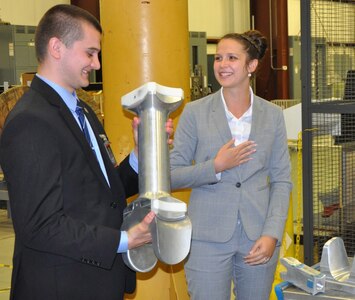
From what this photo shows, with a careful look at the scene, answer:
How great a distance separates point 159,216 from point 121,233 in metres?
0.17

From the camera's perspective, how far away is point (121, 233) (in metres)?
1.88

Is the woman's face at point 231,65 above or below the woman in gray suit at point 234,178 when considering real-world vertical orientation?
above

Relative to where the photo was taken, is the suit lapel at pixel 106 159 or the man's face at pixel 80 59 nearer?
the man's face at pixel 80 59

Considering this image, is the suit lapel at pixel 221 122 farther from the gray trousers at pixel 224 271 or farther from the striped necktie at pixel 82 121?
the striped necktie at pixel 82 121

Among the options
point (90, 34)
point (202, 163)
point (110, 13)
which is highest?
point (110, 13)

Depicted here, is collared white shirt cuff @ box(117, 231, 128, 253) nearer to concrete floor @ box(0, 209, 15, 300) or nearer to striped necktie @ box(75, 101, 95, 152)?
striped necktie @ box(75, 101, 95, 152)

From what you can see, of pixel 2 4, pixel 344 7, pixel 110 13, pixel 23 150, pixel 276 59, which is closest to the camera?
pixel 23 150

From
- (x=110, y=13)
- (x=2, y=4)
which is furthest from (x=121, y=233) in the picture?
(x=2, y=4)

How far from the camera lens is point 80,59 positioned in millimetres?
1919

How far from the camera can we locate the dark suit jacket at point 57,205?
1762mm

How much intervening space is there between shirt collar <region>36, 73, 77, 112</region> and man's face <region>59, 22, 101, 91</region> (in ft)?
0.05

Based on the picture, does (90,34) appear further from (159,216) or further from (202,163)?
(202,163)

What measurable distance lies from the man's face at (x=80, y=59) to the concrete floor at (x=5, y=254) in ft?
10.6

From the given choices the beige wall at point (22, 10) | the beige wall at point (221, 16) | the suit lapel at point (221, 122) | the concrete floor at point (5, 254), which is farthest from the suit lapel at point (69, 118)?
the beige wall at point (221, 16)
